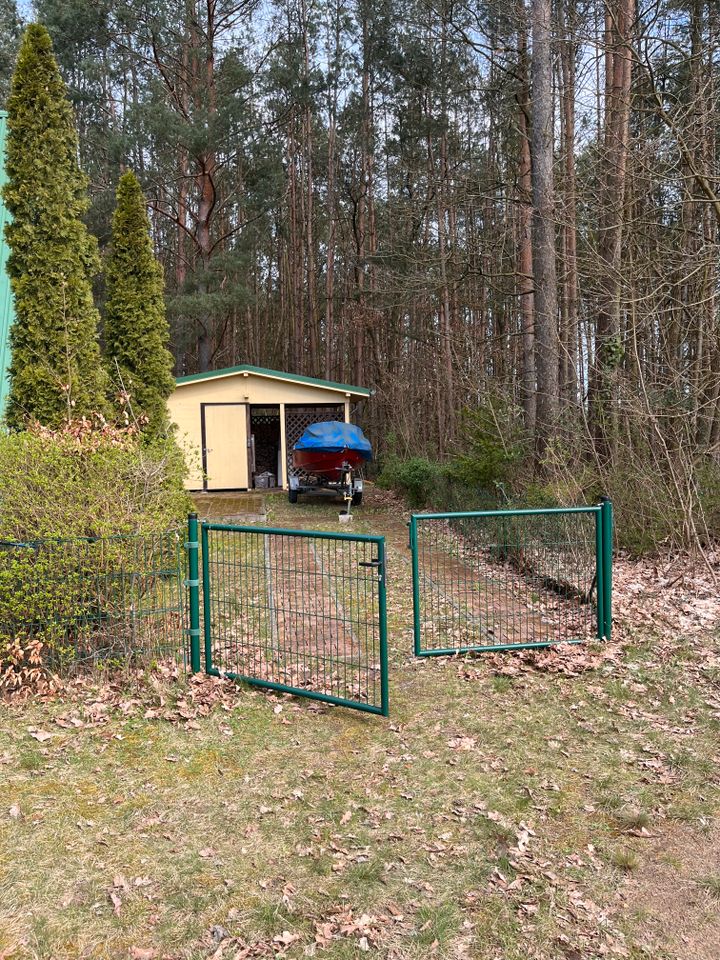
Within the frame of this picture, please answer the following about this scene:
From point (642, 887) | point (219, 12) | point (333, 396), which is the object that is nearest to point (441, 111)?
point (219, 12)

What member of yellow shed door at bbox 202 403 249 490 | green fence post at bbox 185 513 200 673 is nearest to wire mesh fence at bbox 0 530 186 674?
green fence post at bbox 185 513 200 673

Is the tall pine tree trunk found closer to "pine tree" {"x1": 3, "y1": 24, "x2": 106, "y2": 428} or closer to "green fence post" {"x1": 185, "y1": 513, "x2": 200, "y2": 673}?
"pine tree" {"x1": 3, "y1": 24, "x2": 106, "y2": 428}

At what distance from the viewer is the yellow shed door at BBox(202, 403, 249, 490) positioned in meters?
19.0

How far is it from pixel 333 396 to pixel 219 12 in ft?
41.7

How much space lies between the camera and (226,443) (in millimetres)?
19062

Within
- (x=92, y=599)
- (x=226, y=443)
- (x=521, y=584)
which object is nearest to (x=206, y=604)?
(x=92, y=599)

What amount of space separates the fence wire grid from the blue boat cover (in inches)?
325

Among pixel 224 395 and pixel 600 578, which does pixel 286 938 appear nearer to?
pixel 600 578

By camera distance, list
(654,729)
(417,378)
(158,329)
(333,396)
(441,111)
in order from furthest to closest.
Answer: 1. (417,378)
2. (441,111)
3. (333,396)
4. (158,329)
5. (654,729)

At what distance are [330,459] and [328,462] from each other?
83mm

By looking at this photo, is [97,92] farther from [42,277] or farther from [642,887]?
[642,887]

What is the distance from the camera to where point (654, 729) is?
4.53 metres

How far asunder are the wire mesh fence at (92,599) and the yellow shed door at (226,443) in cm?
1392

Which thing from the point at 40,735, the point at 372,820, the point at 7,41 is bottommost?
the point at 372,820
